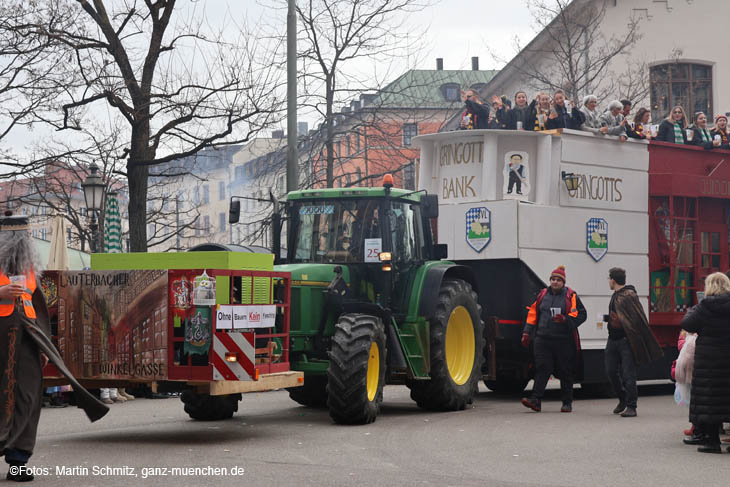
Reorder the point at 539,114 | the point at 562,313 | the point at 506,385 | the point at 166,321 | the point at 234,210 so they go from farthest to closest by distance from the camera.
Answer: the point at 506,385 → the point at 539,114 → the point at 562,313 → the point at 234,210 → the point at 166,321

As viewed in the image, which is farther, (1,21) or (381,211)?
(1,21)

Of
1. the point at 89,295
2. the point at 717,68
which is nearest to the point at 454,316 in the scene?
the point at 89,295

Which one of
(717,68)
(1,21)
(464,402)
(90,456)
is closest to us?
(90,456)

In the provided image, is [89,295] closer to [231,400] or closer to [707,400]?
[231,400]

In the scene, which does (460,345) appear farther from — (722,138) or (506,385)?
(722,138)

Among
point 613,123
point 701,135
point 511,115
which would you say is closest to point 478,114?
point 511,115

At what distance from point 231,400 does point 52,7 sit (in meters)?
11.7

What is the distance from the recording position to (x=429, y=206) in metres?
14.2

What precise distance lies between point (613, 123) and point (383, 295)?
5.52 metres

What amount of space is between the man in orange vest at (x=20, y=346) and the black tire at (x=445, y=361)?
5.92m

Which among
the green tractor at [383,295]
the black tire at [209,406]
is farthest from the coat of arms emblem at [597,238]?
the black tire at [209,406]

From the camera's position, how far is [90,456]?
10.1m

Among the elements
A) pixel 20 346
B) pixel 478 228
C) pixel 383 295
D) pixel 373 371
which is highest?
pixel 478 228

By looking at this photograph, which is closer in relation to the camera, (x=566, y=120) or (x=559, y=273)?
(x=559, y=273)
